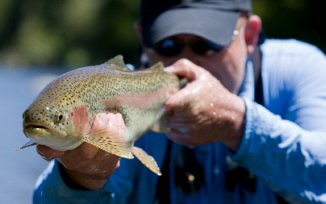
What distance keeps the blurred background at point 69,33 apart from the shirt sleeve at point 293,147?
2184 mm

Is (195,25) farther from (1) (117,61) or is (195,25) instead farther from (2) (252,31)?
(1) (117,61)

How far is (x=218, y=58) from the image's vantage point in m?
3.31

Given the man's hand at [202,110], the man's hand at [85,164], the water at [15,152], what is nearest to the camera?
the man's hand at [85,164]

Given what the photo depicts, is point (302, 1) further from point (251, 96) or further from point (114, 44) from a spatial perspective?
point (251, 96)

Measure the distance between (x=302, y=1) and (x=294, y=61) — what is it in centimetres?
1439

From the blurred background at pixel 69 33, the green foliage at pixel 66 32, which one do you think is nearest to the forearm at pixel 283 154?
the blurred background at pixel 69 33

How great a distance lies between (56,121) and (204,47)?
45.5 inches

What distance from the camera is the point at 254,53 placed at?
A: 3502mm

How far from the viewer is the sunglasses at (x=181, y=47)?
3.27m

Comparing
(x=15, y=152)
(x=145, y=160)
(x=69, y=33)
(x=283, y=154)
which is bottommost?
(x=69, y=33)

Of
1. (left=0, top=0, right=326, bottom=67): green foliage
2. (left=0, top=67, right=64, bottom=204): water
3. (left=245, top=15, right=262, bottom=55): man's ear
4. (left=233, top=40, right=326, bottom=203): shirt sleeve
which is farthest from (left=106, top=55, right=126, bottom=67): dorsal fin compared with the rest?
(left=0, top=0, right=326, bottom=67): green foliage

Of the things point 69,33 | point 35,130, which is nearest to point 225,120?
point 35,130

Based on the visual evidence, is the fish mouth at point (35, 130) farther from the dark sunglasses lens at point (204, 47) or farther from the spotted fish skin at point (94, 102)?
the dark sunglasses lens at point (204, 47)

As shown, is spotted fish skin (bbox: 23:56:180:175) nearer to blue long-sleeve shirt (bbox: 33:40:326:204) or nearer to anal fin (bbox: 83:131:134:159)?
anal fin (bbox: 83:131:134:159)
